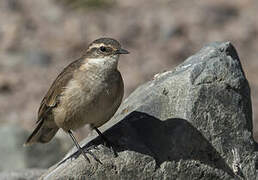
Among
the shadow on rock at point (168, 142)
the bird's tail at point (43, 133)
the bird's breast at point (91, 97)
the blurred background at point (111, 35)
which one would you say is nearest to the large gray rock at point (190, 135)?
the shadow on rock at point (168, 142)

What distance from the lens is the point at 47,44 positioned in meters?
15.9

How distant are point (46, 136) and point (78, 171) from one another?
147cm

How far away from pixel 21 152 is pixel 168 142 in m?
4.18

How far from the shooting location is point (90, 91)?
8.59m

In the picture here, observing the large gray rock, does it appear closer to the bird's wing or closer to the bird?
the bird

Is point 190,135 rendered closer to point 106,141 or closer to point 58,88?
point 106,141

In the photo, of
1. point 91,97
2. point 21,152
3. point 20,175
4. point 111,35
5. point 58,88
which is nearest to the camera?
point 91,97

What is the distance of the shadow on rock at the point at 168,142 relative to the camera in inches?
342

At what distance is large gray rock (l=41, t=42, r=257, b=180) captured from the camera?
8.59 m

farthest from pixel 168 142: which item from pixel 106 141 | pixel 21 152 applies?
pixel 21 152

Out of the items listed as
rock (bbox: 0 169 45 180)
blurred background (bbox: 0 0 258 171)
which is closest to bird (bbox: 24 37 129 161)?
rock (bbox: 0 169 45 180)

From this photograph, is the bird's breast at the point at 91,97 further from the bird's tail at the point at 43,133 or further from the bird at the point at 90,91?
A: the bird's tail at the point at 43,133

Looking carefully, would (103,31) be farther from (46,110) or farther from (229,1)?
(46,110)

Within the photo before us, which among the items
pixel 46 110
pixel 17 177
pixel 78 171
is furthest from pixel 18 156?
pixel 78 171
